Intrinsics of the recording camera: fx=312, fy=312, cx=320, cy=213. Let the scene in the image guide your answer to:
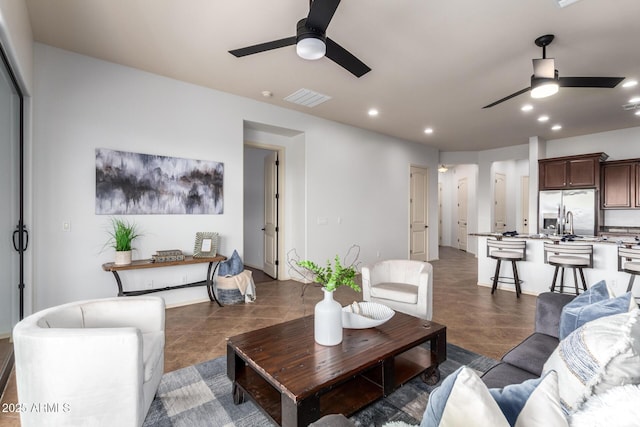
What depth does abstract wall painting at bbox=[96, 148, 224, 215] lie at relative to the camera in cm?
358

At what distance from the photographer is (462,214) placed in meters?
10.1

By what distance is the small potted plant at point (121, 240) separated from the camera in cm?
345

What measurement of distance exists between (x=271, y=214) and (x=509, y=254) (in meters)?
4.02

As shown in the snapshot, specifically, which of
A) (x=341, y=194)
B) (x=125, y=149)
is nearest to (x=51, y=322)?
(x=125, y=149)

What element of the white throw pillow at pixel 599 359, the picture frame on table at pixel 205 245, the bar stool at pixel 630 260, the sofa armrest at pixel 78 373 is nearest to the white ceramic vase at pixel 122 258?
the picture frame on table at pixel 205 245

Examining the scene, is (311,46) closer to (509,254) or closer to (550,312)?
(550,312)

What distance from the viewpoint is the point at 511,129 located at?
625 cm

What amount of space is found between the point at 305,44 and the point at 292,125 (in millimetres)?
3011

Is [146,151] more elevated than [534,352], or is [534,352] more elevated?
[146,151]

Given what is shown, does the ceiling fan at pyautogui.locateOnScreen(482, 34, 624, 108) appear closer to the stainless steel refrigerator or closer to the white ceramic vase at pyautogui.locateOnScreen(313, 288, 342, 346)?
the white ceramic vase at pyautogui.locateOnScreen(313, 288, 342, 346)

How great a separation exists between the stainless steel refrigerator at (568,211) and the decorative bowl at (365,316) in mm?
5926

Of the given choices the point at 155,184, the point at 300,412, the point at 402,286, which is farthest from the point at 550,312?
the point at 155,184

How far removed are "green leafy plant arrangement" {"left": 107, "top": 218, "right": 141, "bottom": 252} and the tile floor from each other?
0.98 m

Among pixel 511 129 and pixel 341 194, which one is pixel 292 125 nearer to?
pixel 341 194
